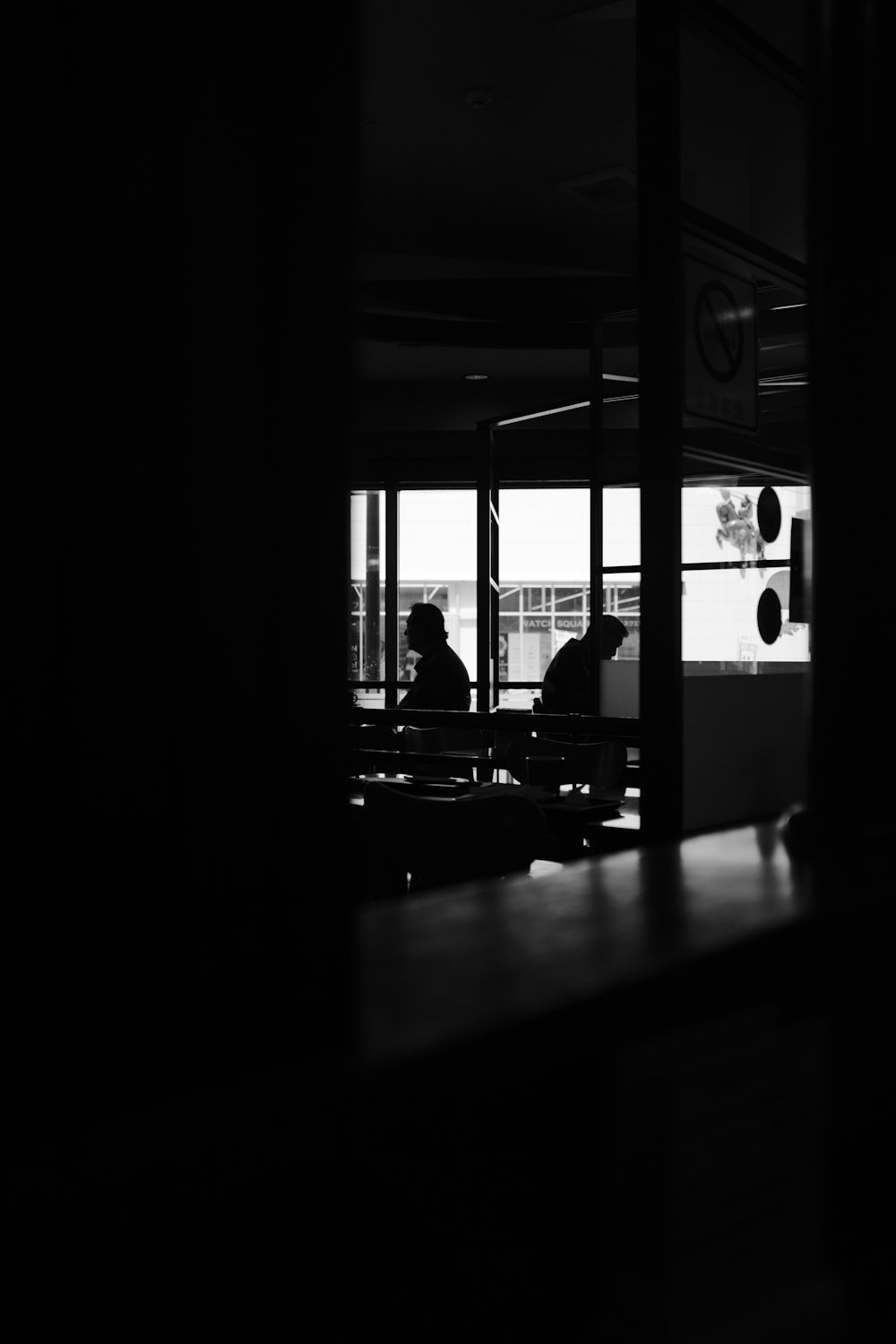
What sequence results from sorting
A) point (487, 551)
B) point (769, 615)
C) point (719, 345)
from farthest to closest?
point (487, 551) → point (769, 615) → point (719, 345)

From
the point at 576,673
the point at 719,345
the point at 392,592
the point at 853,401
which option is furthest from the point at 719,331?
the point at 392,592

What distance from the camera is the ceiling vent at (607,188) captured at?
5.39 m

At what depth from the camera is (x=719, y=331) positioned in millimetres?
2633

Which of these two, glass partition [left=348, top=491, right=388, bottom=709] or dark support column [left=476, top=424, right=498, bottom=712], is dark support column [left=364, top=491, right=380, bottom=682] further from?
dark support column [left=476, top=424, right=498, bottom=712]

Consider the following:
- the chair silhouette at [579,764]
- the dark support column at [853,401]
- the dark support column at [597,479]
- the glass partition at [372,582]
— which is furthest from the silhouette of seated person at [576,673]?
the dark support column at [853,401]

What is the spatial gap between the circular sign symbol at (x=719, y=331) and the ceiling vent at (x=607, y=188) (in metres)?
3.06

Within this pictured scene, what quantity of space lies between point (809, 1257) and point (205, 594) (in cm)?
65

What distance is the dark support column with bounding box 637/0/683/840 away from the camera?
2.49m

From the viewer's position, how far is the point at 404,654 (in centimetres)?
847

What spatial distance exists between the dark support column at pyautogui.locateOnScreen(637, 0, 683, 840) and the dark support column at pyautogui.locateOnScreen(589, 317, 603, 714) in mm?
2831

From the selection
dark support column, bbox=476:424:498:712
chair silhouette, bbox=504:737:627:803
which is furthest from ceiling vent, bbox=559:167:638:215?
chair silhouette, bbox=504:737:627:803

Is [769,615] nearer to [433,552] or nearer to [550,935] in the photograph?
[550,935]

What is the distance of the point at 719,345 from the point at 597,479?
2.91 meters

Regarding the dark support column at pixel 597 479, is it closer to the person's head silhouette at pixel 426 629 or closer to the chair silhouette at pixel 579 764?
the person's head silhouette at pixel 426 629
